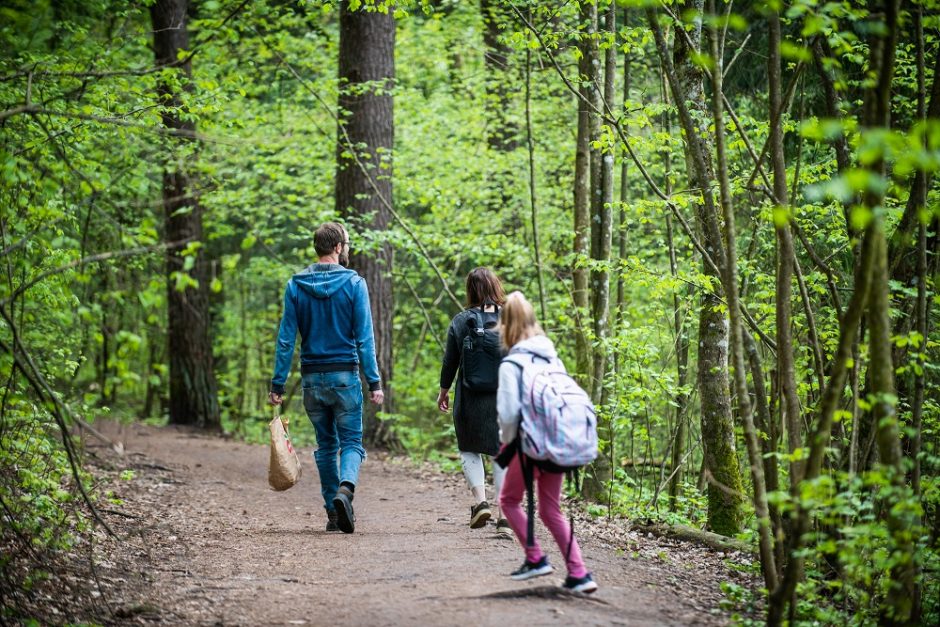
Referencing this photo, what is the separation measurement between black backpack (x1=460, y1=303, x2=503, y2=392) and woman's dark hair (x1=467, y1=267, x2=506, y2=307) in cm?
7

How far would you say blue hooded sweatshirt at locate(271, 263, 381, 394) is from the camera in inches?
269

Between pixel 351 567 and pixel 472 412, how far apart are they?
1525 millimetres

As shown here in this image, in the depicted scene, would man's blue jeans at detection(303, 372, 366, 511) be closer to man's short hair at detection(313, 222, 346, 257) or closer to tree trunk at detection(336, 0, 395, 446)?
man's short hair at detection(313, 222, 346, 257)

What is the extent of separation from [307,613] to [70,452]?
159 cm

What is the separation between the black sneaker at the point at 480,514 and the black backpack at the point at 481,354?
3.29 ft

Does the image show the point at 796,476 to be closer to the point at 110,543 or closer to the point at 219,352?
the point at 110,543

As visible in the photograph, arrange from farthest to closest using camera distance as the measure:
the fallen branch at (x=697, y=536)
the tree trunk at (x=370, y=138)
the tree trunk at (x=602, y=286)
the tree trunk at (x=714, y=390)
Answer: the tree trunk at (x=370, y=138)
the tree trunk at (x=602, y=286)
the tree trunk at (x=714, y=390)
the fallen branch at (x=697, y=536)

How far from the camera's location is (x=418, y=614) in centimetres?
446

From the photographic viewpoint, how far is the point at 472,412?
652 centimetres

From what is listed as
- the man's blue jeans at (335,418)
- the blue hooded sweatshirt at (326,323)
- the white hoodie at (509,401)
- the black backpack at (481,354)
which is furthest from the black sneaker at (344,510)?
the white hoodie at (509,401)

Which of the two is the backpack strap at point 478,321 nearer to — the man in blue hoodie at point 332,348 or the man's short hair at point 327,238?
the man in blue hoodie at point 332,348

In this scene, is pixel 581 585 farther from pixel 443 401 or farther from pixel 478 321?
pixel 478 321

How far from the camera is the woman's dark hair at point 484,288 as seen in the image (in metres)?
6.47

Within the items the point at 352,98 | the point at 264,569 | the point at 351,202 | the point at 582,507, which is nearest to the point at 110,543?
the point at 264,569
